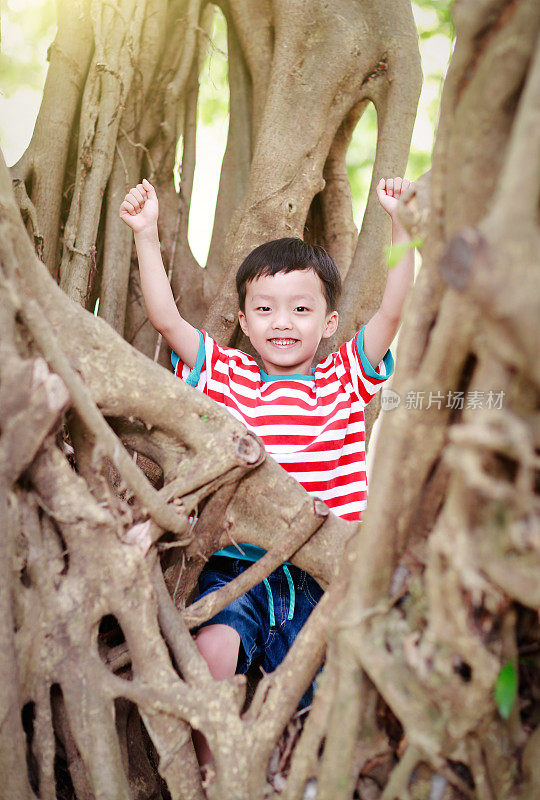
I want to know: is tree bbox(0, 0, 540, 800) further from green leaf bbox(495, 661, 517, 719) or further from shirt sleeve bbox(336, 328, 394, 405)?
shirt sleeve bbox(336, 328, 394, 405)

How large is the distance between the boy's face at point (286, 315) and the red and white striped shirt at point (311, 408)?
90 millimetres

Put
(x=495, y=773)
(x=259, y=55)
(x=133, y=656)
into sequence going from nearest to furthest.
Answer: (x=495, y=773) → (x=133, y=656) → (x=259, y=55)

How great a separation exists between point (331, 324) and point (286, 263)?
33 cm

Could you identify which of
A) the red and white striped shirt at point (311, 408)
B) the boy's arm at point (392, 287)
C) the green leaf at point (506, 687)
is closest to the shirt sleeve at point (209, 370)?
the red and white striped shirt at point (311, 408)

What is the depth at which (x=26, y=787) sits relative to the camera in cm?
146

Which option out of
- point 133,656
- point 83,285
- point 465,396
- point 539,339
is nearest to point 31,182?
point 83,285

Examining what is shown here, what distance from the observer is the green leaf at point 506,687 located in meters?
1.25

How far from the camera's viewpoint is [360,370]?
7.82 feet

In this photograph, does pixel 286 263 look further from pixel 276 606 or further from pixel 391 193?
pixel 276 606

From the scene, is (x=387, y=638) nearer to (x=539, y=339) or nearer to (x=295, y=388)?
(x=539, y=339)

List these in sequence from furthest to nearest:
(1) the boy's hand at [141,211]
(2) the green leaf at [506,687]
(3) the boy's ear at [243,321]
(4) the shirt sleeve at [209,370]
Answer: (3) the boy's ear at [243,321]
(4) the shirt sleeve at [209,370]
(1) the boy's hand at [141,211]
(2) the green leaf at [506,687]

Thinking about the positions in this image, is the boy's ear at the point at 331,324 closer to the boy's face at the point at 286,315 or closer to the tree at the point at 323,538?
the boy's face at the point at 286,315

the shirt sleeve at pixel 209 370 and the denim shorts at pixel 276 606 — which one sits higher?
the shirt sleeve at pixel 209 370

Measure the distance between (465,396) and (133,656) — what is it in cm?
98
